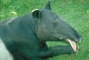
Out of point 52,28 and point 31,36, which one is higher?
point 52,28

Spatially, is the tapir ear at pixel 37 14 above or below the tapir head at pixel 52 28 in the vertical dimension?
above

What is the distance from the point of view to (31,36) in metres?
5.15

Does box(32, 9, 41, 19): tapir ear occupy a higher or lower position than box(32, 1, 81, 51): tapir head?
higher

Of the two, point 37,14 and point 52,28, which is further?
point 37,14

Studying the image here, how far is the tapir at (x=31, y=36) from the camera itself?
486 centimetres

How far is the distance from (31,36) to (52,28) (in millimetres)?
528

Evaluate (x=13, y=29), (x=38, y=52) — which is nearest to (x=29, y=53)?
(x=38, y=52)

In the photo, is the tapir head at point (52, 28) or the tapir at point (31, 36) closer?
the tapir head at point (52, 28)

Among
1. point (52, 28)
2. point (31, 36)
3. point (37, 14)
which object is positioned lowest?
point (31, 36)

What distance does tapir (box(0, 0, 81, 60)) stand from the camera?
486 cm

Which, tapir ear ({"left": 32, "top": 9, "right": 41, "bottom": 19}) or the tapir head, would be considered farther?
tapir ear ({"left": 32, "top": 9, "right": 41, "bottom": 19})

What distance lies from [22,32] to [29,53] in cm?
40

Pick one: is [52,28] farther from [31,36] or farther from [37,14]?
[31,36]

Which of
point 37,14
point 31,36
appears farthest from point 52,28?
point 31,36
